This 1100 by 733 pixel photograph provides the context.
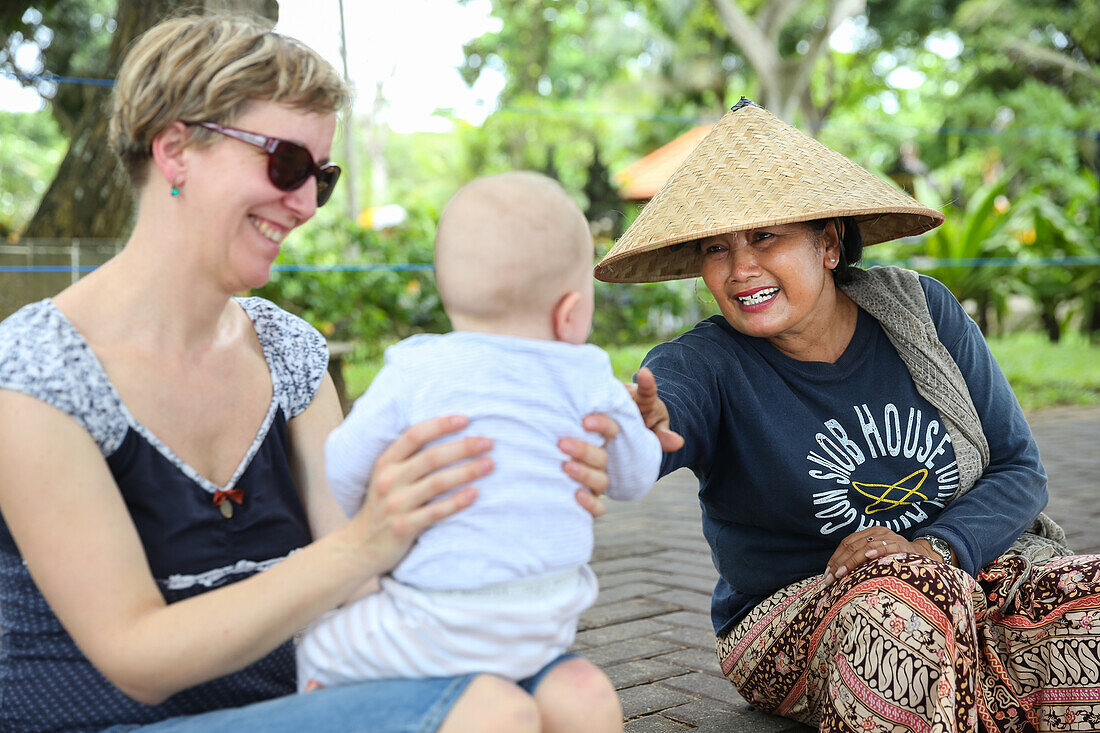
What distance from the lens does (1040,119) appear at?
646 inches

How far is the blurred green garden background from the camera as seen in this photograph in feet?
27.0

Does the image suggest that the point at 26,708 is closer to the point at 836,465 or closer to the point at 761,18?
→ the point at 836,465

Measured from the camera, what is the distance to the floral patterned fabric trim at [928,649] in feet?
5.87

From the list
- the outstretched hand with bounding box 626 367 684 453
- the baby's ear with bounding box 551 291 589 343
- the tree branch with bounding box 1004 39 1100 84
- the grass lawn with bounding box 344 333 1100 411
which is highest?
the tree branch with bounding box 1004 39 1100 84

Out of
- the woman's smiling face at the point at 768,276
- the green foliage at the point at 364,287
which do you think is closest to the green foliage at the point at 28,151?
the green foliage at the point at 364,287

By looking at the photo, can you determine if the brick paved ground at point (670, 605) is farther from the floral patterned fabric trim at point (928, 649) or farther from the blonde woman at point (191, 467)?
the blonde woman at point (191, 467)

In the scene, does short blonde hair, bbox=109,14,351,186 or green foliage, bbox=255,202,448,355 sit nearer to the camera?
short blonde hair, bbox=109,14,351,186

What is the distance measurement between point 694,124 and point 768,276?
20393 mm

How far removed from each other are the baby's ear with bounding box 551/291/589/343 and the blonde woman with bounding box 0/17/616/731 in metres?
0.12

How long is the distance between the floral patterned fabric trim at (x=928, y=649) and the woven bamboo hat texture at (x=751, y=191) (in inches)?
29.5

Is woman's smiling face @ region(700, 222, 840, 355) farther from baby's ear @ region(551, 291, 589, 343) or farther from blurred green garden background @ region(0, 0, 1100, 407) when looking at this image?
baby's ear @ region(551, 291, 589, 343)

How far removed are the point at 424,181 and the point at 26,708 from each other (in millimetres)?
44293

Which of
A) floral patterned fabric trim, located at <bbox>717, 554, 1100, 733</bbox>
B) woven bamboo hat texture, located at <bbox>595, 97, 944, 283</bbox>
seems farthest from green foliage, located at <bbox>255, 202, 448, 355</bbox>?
floral patterned fabric trim, located at <bbox>717, 554, 1100, 733</bbox>

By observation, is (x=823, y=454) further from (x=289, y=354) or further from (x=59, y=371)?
(x=59, y=371)
